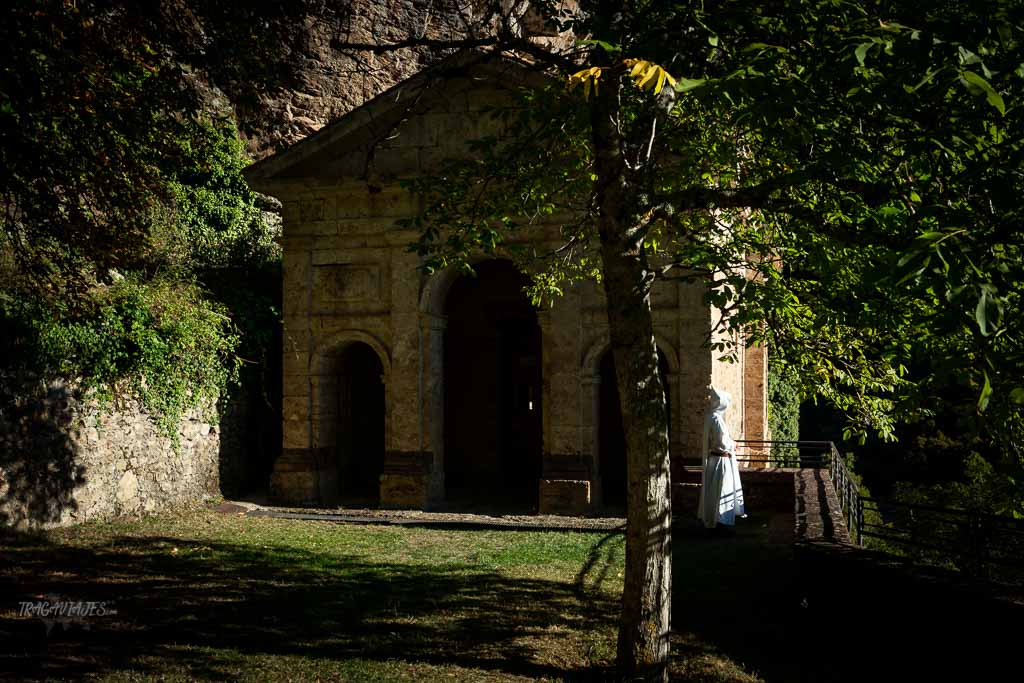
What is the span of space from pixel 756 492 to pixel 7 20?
39.2 ft

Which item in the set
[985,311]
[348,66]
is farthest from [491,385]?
[985,311]

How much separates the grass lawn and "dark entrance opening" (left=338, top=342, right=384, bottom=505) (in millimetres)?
4764

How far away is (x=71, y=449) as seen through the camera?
11844 mm

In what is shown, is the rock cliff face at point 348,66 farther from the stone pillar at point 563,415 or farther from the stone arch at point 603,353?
the stone arch at point 603,353

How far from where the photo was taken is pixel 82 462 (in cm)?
1201

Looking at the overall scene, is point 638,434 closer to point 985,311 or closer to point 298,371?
point 985,311

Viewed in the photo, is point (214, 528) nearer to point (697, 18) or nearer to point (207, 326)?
point (207, 326)

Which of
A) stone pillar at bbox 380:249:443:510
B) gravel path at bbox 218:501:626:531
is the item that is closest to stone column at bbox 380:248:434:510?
stone pillar at bbox 380:249:443:510

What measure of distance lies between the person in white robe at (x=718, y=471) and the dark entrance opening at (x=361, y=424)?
7.40 m

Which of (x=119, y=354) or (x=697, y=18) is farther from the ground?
(x=697, y=18)

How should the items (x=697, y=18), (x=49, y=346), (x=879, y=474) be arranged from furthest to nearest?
(x=879, y=474) → (x=49, y=346) → (x=697, y=18)

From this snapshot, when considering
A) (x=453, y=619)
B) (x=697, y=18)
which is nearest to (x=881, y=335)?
(x=697, y=18)

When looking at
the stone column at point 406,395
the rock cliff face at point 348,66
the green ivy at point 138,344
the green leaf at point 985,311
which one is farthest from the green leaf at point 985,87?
the rock cliff face at point 348,66

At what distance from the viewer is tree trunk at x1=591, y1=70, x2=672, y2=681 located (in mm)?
6039
